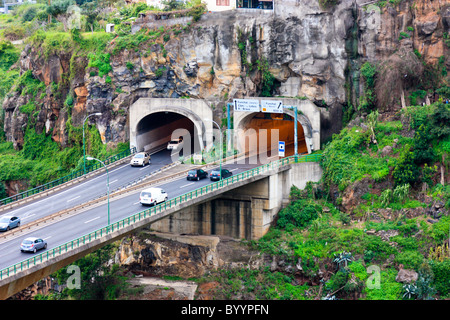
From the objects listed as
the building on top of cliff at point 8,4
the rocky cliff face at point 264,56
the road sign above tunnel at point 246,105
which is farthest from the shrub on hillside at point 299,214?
the building on top of cliff at point 8,4

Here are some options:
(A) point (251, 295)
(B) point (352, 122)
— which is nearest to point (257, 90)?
(B) point (352, 122)

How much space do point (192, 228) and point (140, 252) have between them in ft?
18.3

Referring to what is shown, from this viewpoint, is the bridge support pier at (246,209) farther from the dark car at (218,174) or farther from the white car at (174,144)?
the white car at (174,144)

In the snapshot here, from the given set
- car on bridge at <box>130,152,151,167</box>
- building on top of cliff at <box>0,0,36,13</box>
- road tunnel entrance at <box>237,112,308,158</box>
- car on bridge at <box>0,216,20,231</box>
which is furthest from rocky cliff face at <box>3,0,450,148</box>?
building on top of cliff at <box>0,0,36,13</box>

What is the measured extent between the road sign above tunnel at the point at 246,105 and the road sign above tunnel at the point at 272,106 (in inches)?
29.7

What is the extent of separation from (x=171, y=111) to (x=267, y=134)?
36.3 ft

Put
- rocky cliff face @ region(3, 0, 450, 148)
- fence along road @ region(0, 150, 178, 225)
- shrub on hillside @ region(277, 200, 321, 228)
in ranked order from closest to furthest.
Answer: fence along road @ region(0, 150, 178, 225) < shrub on hillside @ region(277, 200, 321, 228) < rocky cliff face @ region(3, 0, 450, 148)

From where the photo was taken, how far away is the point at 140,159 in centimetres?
7994

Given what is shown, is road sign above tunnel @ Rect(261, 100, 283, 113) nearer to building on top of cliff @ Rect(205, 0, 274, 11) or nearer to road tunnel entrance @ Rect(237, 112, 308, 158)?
road tunnel entrance @ Rect(237, 112, 308, 158)

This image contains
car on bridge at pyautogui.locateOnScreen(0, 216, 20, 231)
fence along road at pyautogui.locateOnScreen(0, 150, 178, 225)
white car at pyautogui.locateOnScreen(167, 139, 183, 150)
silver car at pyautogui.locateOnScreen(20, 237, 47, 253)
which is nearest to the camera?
silver car at pyautogui.locateOnScreen(20, 237, 47, 253)

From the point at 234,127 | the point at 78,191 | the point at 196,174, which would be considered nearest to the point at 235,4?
the point at 234,127

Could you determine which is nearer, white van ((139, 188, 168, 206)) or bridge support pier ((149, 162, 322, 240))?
white van ((139, 188, 168, 206))

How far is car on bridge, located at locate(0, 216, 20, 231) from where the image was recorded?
59.8 metres

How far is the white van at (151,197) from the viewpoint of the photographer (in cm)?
6378
